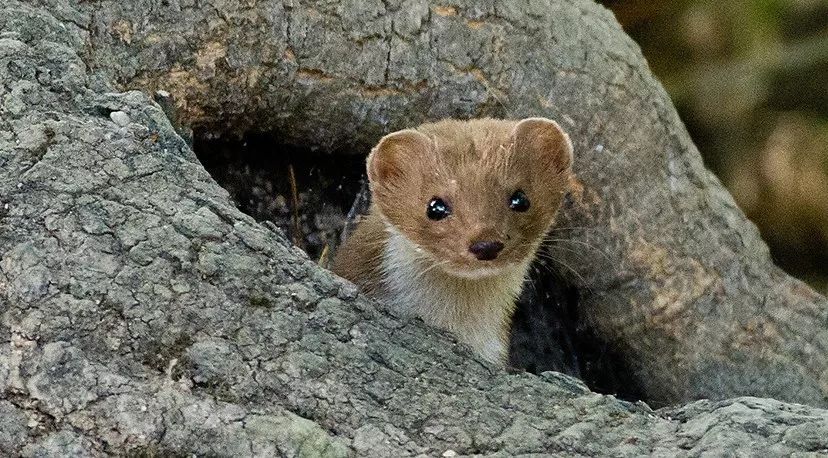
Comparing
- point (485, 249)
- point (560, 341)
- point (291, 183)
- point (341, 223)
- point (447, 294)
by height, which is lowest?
point (560, 341)

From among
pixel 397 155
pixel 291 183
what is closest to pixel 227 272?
pixel 397 155

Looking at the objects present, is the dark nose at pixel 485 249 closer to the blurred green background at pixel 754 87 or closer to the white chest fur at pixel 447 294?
the white chest fur at pixel 447 294

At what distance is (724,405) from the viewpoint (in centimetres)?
434

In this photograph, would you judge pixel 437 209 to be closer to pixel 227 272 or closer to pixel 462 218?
pixel 462 218

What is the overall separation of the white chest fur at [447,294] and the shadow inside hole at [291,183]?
40.2 inches

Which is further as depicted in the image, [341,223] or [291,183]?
[341,223]

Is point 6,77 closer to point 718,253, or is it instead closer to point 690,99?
point 718,253

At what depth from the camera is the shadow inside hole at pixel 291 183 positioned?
20.6 feet

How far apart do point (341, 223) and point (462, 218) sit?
6.14 ft

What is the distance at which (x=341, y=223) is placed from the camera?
6.75 m

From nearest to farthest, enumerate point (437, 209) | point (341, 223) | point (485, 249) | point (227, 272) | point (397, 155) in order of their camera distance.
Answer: point (227, 272)
point (485, 249)
point (437, 209)
point (397, 155)
point (341, 223)

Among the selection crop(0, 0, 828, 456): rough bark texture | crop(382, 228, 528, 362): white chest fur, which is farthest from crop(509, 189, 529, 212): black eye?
crop(0, 0, 828, 456): rough bark texture

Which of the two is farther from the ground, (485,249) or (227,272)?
(227,272)

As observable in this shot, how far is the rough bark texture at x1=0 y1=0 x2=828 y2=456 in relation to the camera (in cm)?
398
